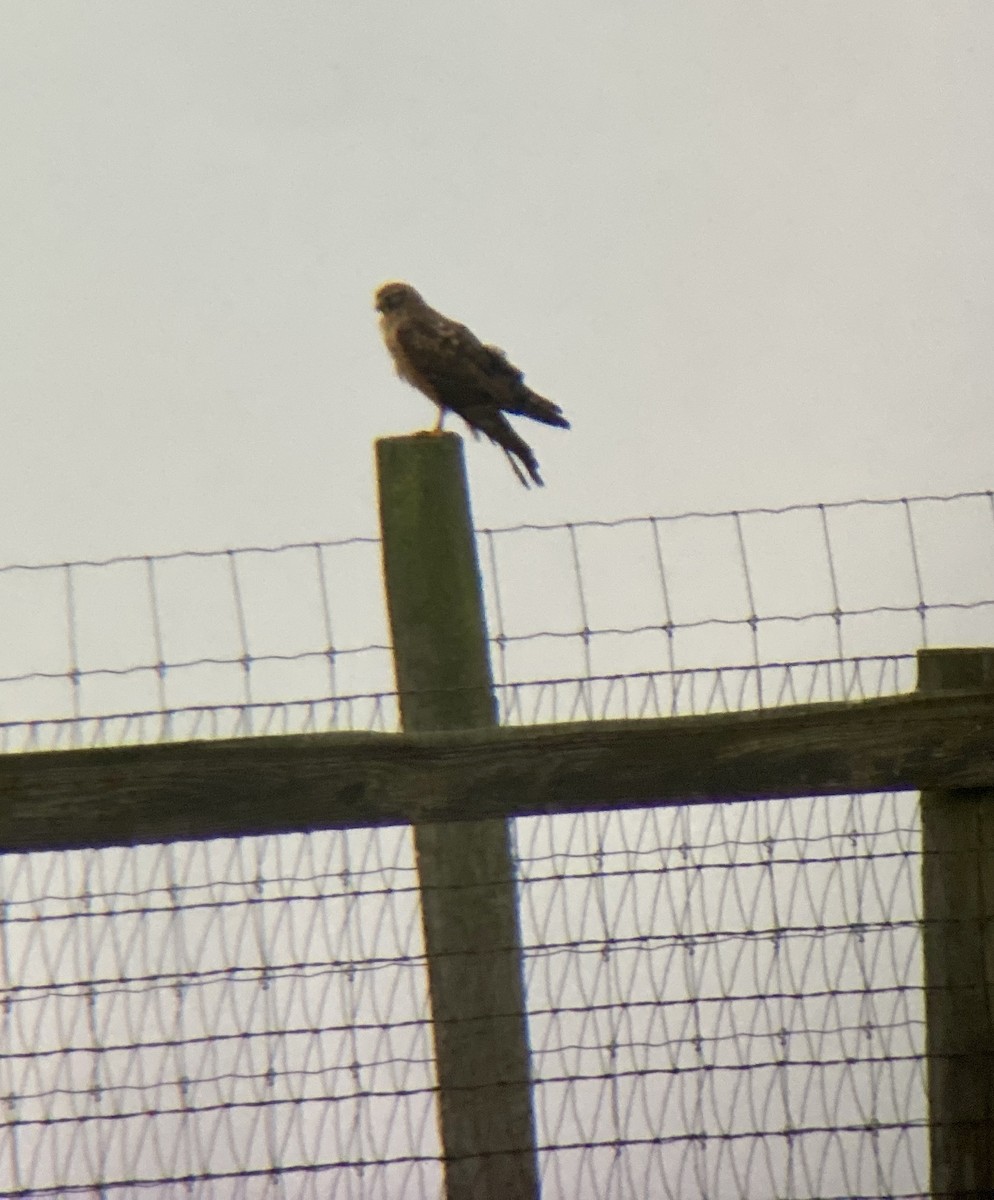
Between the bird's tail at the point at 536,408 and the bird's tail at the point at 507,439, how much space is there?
0.06 m

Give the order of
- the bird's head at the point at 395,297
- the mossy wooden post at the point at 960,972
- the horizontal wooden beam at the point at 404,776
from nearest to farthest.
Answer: the horizontal wooden beam at the point at 404,776
the mossy wooden post at the point at 960,972
the bird's head at the point at 395,297

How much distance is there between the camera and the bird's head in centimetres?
714

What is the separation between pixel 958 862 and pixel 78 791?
1.46m

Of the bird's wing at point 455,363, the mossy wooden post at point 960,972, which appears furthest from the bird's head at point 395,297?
the mossy wooden post at point 960,972

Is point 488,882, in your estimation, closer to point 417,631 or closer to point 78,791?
point 417,631

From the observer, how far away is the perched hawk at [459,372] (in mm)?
6035

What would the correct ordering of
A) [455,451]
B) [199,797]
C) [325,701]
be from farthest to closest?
1. [455,451]
2. [325,701]
3. [199,797]

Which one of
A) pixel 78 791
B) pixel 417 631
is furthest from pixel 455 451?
pixel 78 791

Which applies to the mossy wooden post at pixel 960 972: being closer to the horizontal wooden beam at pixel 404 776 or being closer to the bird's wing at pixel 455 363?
the horizontal wooden beam at pixel 404 776

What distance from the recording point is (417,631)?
3105 millimetres

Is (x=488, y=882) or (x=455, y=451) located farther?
(x=455, y=451)

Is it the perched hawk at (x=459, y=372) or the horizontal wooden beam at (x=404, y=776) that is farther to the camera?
the perched hawk at (x=459, y=372)

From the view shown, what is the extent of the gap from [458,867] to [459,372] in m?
3.68

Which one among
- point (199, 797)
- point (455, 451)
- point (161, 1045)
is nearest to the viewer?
point (199, 797)
